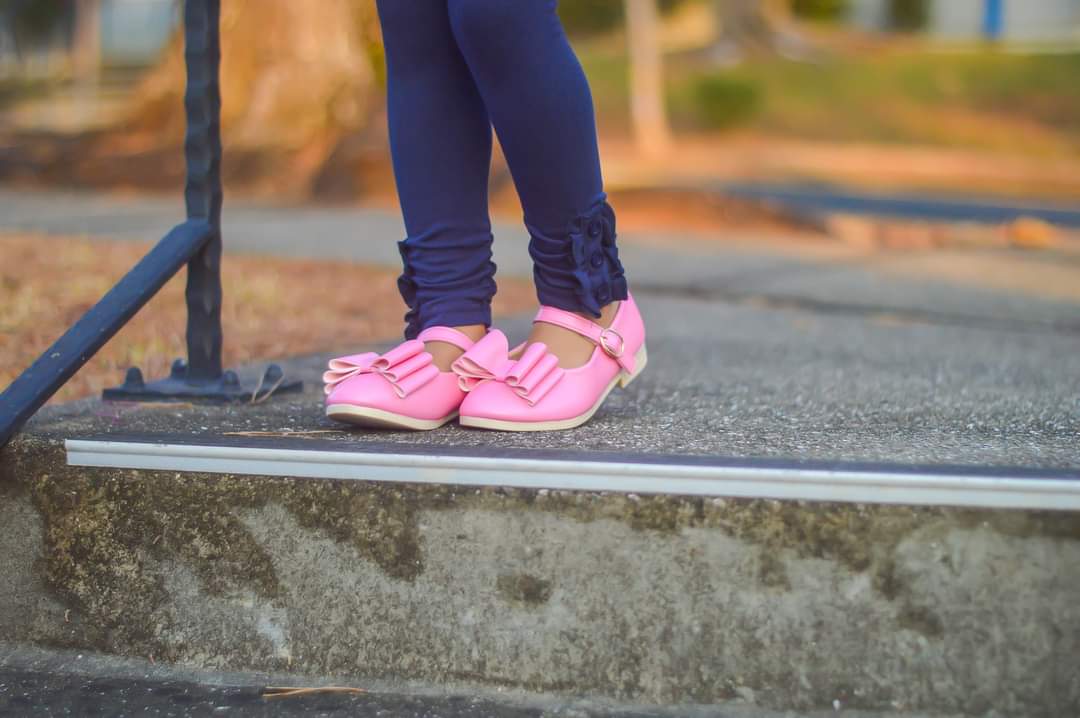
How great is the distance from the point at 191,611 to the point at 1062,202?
481 inches

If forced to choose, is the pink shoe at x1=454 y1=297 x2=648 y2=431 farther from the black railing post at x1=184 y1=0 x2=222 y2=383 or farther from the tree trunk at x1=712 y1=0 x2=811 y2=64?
the tree trunk at x1=712 y1=0 x2=811 y2=64

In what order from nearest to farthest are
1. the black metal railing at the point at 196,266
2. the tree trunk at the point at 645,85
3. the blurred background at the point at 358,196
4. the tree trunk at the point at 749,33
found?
the black metal railing at the point at 196,266, the blurred background at the point at 358,196, the tree trunk at the point at 645,85, the tree trunk at the point at 749,33

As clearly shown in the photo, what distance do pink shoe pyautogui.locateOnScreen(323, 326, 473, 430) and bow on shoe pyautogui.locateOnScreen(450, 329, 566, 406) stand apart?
3 cm

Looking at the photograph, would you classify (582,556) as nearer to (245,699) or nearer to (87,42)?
(245,699)

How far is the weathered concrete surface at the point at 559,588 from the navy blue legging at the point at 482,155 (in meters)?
0.36

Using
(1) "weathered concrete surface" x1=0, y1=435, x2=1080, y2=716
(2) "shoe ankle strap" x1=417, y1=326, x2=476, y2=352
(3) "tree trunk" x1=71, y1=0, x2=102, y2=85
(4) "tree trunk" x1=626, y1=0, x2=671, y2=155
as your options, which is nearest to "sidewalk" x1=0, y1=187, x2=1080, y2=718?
(1) "weathered concrete surface" x1=0, y1=435, x2=1080, y2=716

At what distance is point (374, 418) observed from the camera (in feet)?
4.68

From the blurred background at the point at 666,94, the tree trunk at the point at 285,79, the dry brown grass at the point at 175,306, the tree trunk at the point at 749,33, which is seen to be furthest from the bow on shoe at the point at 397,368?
the tree trunk at the point at 749,33

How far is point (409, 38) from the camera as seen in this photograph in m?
1.48

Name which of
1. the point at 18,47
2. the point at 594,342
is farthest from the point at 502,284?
the point at 18,47

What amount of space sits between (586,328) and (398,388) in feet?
0.82

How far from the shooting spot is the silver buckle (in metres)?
1.52

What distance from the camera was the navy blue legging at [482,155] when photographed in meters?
1.40

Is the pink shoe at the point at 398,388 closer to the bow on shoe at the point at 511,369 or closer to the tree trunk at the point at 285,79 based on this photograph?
the bow on shoe at the point at 511,369
